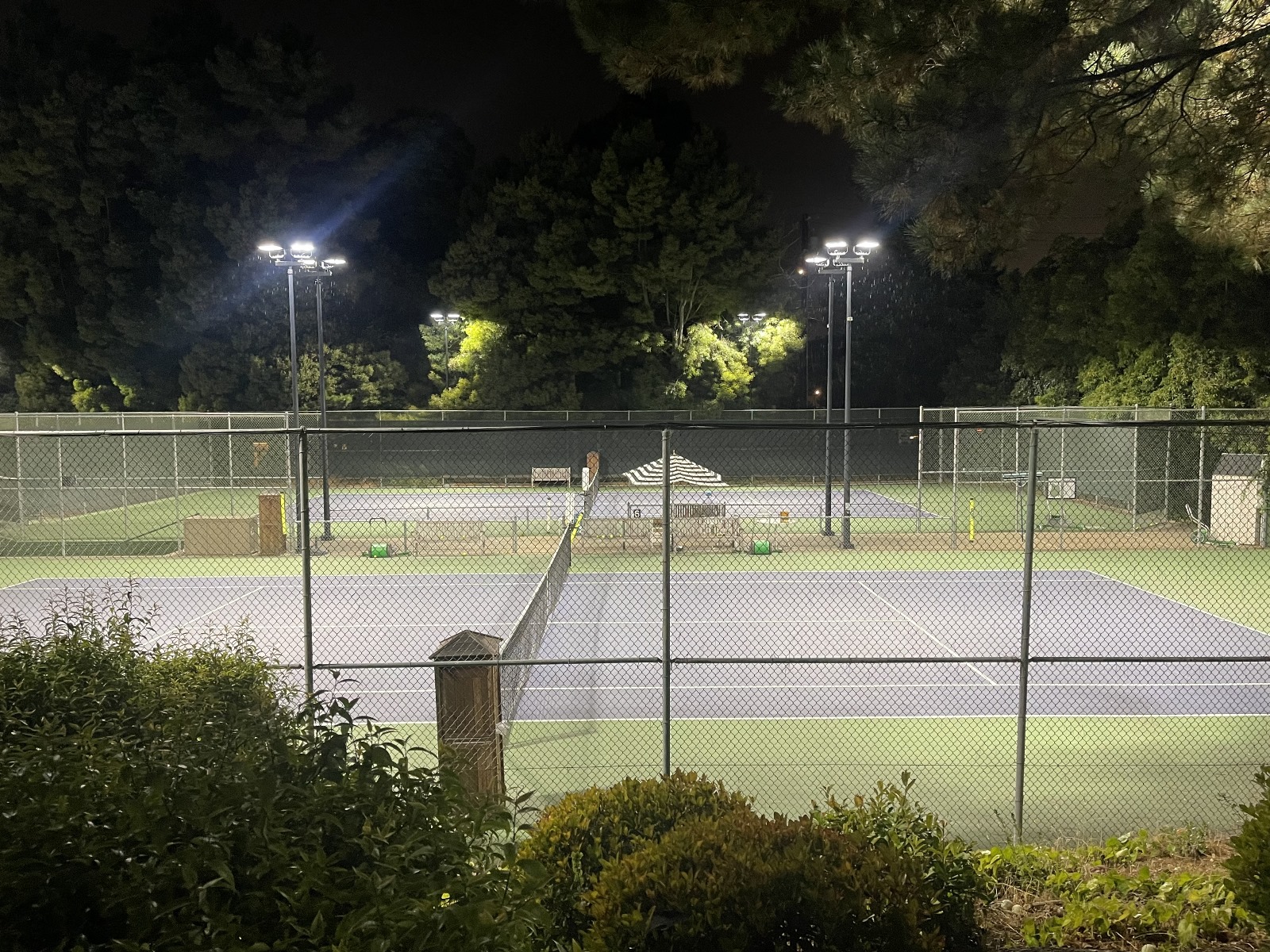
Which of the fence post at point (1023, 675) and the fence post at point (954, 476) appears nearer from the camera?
the fence post at point (1023, 675)

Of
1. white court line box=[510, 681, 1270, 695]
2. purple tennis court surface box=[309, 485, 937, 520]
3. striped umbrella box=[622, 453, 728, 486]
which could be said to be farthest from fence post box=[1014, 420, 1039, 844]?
striped umbrella box=[622, 453, 728, 486]

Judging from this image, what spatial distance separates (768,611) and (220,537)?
1354 centimetres

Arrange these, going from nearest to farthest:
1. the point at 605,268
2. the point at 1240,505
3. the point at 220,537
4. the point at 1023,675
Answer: the point at 1023,675, the point at 1240,505, the point at 220,537, the point at 605,268

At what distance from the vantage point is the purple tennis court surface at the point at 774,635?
1224 centimetres

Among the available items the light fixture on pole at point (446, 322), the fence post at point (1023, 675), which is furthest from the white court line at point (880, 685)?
the light fixture on pole at point (446, 322)

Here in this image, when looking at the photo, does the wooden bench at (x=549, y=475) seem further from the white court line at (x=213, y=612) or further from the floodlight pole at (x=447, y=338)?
the white court line at (x=213, y=612)

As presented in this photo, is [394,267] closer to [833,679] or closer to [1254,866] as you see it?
[833,679]

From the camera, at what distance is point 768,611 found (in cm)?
1730

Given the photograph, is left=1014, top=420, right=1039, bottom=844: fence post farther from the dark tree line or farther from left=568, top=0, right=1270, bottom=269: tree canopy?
the dark tree line

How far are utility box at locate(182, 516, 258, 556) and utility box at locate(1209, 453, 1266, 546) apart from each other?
21130mm

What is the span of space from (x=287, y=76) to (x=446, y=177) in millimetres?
9571

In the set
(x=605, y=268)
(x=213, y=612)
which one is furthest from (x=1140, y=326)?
(x=213, y=612)

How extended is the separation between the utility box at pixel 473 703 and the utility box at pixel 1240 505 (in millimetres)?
18990

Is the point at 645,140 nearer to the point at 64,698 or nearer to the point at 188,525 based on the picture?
the point at 188,525
